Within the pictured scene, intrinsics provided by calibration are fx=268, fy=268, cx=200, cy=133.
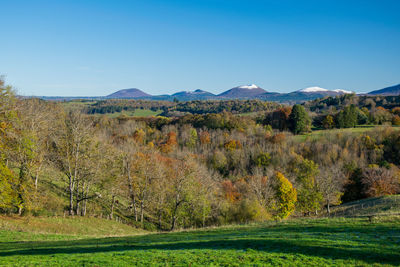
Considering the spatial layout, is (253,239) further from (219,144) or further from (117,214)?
(219,144)

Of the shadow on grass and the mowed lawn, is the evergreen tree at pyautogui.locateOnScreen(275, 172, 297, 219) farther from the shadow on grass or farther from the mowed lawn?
the mowed lawn

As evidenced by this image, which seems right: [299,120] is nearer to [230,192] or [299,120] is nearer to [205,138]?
[205,138]

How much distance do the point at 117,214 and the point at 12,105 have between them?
2419 cm

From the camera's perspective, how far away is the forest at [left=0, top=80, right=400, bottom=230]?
107 feet

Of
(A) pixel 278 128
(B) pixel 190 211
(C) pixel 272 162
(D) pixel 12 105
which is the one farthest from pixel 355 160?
(D) pixel 12 105

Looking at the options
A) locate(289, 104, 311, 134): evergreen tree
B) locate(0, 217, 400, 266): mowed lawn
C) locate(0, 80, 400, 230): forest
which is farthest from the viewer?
locate(289, 104, 311, 134): evergreen tree

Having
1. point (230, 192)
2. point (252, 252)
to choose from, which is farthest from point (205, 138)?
point (252, 252)

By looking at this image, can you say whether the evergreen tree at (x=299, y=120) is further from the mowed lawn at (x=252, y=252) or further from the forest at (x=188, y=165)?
the mowed lawn at (x=252, y=252)

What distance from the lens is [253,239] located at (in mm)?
18719

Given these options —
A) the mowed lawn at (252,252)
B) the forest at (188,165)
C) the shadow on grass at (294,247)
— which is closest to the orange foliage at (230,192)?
the forest at (188,165)

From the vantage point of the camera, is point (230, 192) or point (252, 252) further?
point (230, 192)

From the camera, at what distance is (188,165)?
49.8 m

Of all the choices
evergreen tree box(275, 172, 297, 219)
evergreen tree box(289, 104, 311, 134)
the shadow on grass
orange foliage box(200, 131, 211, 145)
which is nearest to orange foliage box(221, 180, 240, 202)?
evergreen tree box(275, 172, 297, 219)

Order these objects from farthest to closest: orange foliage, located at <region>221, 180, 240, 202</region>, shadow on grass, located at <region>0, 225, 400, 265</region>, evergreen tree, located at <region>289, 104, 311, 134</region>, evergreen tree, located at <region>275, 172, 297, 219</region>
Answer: evergreen tree, located at <region>289, 104, 311, 134</region> → orange foliage, located at <region>221, 180, 240, 202</region> → evergreen tree, located at <region>275, 172, 297, 219</region> → shadow on grass, located at <region>0, 225, 400, 265</region>
